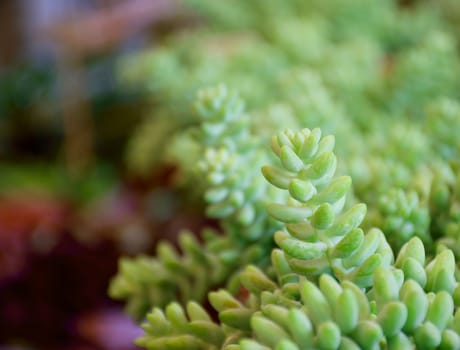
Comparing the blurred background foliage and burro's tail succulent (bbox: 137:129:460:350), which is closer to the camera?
burro's tail succulent (bbox: 137:129:460:350)

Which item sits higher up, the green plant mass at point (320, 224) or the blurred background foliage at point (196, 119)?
the blurred background foliage at point (196, 119)

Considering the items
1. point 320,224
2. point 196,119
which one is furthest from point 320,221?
point 196,119

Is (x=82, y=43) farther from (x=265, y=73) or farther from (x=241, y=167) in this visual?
(x=241, y=167)

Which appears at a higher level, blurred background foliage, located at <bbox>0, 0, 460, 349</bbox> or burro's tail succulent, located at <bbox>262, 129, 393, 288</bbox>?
blurred background foliage, located at <bbox>0, 0, 460, 349</bbox>

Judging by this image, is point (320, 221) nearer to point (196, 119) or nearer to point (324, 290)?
point (324, 290)

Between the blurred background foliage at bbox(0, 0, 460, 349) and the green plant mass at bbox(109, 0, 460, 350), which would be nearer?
the green plant mass at bbox(109, 0, 460, 350)

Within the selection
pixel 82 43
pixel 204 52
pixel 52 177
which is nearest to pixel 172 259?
pixel 204 52

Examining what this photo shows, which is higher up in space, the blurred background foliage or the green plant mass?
the blurred background foliage

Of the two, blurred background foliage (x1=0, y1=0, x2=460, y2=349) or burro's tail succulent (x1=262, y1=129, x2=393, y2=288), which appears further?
blurred background foliage (x1=0, y1=0, x2=460, y2=349)
